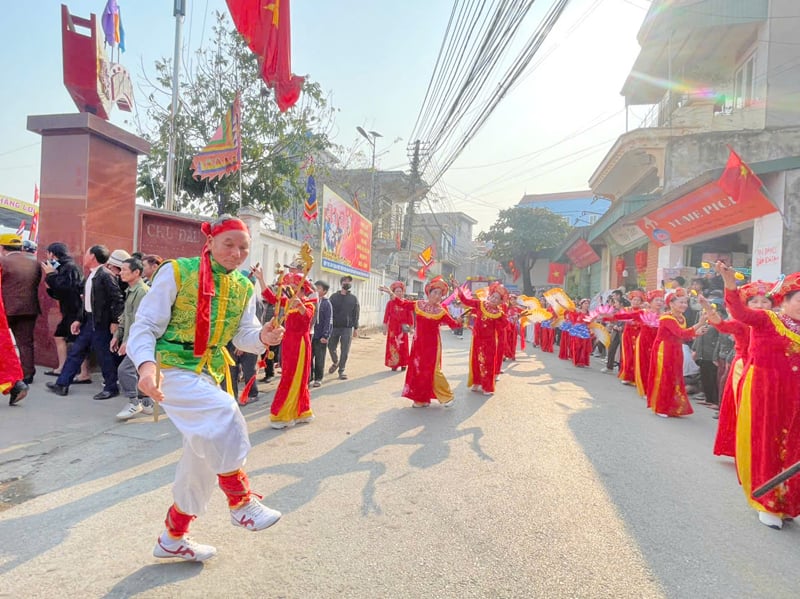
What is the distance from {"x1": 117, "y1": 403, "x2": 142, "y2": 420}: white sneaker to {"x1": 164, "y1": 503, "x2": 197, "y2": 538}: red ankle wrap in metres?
3.29

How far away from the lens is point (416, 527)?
10.3ft

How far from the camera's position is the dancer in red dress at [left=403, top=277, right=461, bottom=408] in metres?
6.77

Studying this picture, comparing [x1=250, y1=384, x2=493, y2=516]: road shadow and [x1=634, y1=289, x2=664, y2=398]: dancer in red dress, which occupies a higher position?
[x1=634, y1=289, x2=664, y2=398]: dancer in red dress

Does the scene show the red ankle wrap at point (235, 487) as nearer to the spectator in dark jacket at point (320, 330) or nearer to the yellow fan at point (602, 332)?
the spectator in dark jacket at point (320, 330)

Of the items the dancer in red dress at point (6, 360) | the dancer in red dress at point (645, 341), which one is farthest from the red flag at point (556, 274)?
the dancer in red dress at point (6, 360)

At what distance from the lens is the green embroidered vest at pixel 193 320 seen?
104 inches

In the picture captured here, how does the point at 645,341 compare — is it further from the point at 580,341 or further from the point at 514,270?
the point at 514,270

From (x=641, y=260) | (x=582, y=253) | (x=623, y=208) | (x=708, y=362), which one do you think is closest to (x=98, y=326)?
(x=708, y=362)

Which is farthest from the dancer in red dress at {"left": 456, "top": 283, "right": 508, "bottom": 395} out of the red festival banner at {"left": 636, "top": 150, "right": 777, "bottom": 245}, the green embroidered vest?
the red festival banner at {"left": 636, "top": 150, "right": 777, "bottom": 245}

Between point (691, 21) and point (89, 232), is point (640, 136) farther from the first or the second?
point (89, 232)

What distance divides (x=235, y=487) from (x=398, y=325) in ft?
23.8

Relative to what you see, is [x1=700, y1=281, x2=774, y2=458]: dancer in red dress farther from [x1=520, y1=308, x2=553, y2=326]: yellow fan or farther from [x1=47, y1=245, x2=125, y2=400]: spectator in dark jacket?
[x1=520, y1=308, x2=553, y2=326]: yellow fan

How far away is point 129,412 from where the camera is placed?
17.9 ft

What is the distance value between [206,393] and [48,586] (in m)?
1.12
